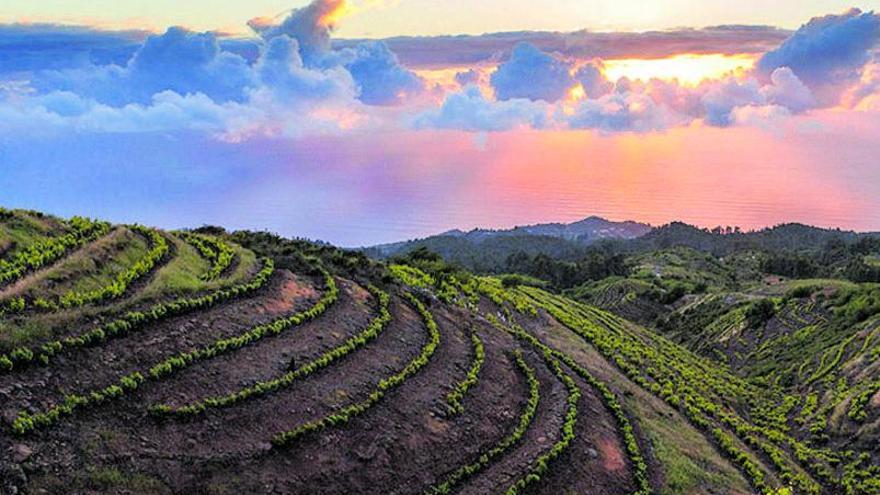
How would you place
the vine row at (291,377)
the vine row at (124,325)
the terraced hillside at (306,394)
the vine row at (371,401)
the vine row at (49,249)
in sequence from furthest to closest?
the vine row at (49,249) → the vine row at (371,401) → the vine row at (291,377) → the vine row at (124,325) → the terraced hillside at (306,394)

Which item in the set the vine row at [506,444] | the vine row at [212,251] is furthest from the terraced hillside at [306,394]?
the vine row at [212,251]

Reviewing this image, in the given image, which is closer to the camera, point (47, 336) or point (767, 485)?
point (47, 336)

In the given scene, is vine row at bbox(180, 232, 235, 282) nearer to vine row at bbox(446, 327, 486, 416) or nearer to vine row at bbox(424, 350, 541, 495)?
vine row at bbox(446, 327, 486, 416)

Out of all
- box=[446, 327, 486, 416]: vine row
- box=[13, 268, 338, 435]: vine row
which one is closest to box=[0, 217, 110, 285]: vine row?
box=[13, 268, 338, 435]: vine row

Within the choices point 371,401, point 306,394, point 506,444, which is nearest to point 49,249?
point 306,394

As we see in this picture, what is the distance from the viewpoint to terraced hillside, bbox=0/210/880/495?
2017cm

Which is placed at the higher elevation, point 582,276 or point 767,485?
point 767,485

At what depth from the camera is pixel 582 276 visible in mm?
142625

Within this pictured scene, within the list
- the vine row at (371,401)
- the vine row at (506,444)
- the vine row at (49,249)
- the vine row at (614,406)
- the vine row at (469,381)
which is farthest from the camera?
the vine row at (469,381)

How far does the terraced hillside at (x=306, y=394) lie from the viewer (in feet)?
66.2

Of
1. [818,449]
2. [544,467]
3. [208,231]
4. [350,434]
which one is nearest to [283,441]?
[350,434]

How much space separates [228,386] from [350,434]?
4165mm

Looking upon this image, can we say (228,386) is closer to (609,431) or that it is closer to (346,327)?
(346,327)

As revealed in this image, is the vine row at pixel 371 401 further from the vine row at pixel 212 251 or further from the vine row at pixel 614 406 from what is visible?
the vine row at pixel 212 251
